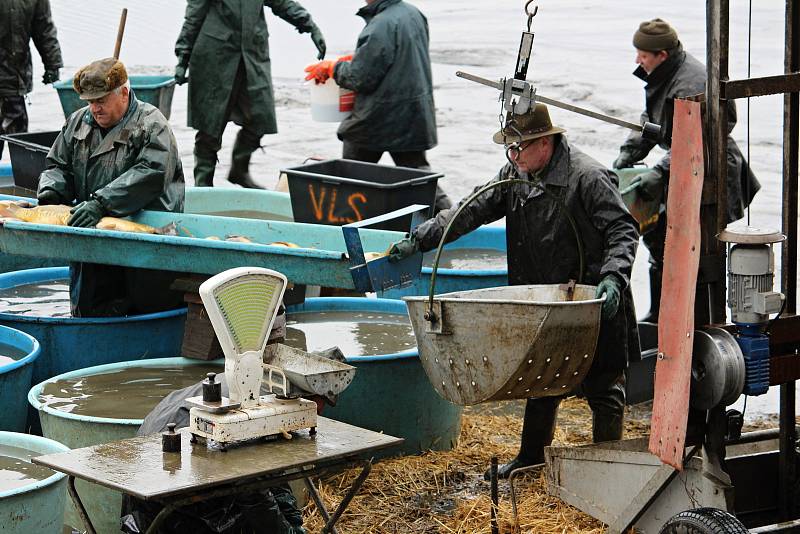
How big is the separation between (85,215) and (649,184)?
304 centimetres

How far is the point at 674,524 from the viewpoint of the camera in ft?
13.9

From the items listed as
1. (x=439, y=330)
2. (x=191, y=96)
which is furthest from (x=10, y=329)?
(x=191, y=96)

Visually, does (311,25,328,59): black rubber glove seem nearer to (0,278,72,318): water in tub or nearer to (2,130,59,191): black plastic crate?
(2,130,59,191): black plastic crate

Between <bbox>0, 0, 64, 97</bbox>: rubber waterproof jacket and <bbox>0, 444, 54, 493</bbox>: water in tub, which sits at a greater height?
<bbox>0, 0, 64, 97</bbox>: rubber waterproof jacket

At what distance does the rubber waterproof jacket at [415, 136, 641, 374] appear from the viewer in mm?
5309

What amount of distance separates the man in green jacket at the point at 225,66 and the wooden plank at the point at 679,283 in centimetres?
616

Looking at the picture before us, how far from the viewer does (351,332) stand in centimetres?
660

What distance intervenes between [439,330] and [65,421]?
1617mm

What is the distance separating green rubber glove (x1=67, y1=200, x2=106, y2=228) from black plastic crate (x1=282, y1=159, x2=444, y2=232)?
5.38ft

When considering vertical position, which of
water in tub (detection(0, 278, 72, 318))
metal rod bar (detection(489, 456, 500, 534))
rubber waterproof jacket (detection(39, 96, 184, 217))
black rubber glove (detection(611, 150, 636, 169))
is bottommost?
metal rod bar (detection(489, 456, 500, 534))

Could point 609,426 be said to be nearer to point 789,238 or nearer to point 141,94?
point 789,238

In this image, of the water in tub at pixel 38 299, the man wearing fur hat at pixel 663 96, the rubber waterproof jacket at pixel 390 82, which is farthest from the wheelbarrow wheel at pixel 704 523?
the rubber waterproof jacket at pixel 390 82

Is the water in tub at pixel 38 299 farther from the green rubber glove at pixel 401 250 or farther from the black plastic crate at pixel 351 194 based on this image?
the green rubber glove at pixel 401 250

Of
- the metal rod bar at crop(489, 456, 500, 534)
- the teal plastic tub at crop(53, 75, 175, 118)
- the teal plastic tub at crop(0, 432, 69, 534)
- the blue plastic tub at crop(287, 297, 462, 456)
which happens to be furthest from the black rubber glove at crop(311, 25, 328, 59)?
the teal plastic tub at crop(0, 432, 69, 534)
